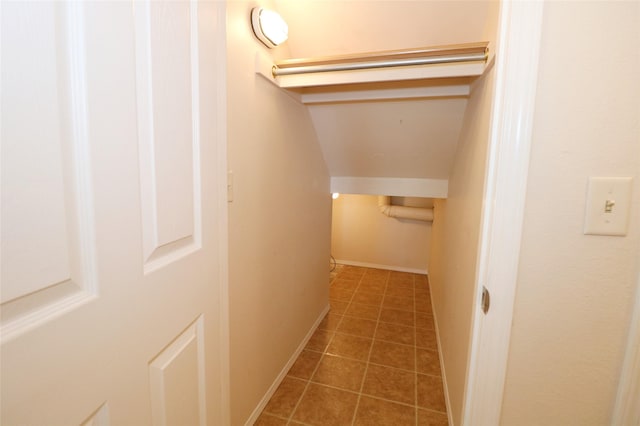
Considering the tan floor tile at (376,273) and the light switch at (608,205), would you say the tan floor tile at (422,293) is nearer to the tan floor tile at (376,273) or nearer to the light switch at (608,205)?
the tan floor tile at (376,273)

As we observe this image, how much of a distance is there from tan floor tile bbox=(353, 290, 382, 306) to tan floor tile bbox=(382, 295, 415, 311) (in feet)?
0.24

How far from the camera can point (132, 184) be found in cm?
53

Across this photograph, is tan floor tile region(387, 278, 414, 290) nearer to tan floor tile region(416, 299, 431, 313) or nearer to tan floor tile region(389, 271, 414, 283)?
tan floor tile region(389, 271, 414, 283)

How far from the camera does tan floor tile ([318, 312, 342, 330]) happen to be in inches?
105

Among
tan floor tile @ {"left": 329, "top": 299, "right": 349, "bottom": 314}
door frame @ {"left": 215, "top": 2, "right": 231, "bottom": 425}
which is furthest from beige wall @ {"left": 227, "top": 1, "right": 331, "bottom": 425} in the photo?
tan floor tile @ {"left": 329, "top": 299, "right": 349, "bottom": 314}

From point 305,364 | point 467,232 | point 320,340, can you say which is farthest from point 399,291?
point 467,232

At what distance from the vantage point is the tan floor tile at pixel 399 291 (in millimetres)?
3475

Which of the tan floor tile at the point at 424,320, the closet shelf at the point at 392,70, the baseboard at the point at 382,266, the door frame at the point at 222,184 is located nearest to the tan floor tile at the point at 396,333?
the tan floor tile at the point at 424,320

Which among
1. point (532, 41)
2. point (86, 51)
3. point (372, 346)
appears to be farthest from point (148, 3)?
point (372, 346)

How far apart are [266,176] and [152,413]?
113 centimetres

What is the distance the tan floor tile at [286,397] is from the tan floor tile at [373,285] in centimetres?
178

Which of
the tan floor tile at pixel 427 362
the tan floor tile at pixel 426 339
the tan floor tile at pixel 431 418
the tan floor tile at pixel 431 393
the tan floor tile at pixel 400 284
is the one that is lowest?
the tan floor tile at pixel 431 418

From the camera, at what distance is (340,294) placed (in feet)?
11.3

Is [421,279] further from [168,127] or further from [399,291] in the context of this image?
[168,127]
